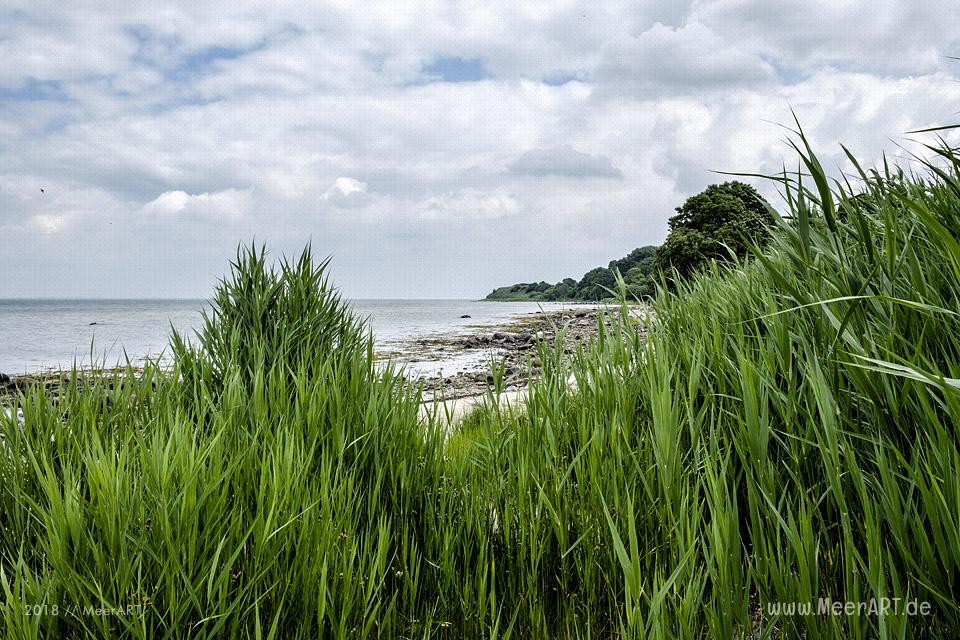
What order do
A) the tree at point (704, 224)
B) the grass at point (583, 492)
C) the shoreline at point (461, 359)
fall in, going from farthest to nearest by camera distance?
the tree at point (704, 224) → the shoreline at point (461, 359) → the grass at point (583, 492)

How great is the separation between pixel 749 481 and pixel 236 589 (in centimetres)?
148

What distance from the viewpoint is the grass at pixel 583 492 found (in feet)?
4.62

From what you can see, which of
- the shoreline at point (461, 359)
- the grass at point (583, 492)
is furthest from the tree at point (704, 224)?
the grass at point (583, 492)

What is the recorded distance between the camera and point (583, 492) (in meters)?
2.08

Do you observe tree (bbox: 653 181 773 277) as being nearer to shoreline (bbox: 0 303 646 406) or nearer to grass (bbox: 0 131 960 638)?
shoreline (bbox: 0 303 646 406)

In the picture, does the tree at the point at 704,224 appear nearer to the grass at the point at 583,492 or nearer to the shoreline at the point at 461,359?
the shoreline at the point at 461,359

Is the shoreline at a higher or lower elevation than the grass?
lower

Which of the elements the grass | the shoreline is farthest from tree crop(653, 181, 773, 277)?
the grass

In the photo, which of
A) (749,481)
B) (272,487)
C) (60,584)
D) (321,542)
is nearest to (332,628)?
(321,542)

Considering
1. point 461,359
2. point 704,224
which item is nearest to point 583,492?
point 461,359

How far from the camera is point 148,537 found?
152 centimetres

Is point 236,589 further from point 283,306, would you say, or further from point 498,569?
point 283,306

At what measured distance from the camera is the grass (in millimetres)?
1407

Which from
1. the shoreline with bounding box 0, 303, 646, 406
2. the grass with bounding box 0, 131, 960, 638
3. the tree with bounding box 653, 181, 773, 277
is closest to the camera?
the grass with bounding box 0, 131, 960, 638
